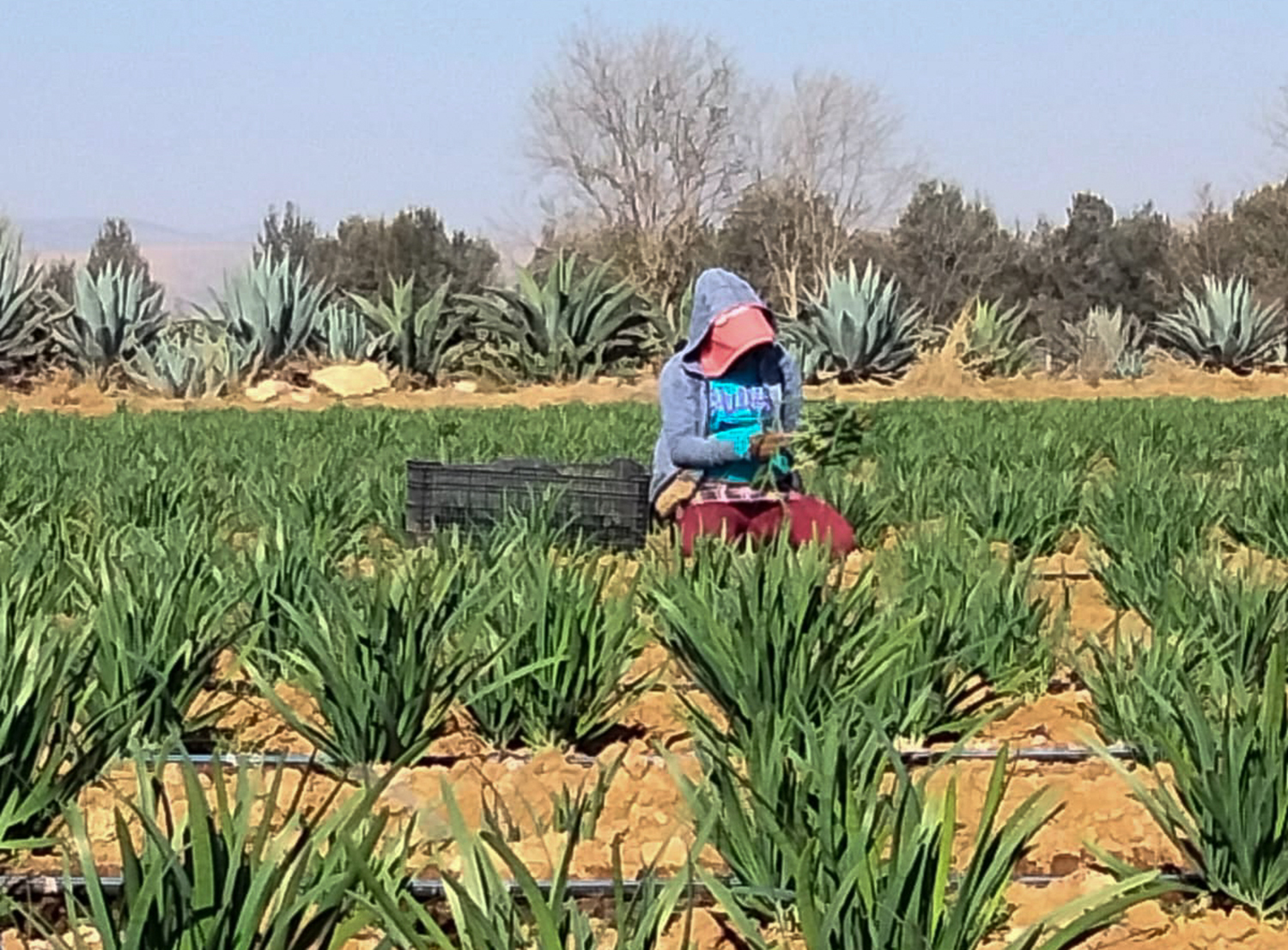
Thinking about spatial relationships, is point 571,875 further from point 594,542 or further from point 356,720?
point 594,542

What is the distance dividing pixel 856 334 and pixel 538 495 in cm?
1225

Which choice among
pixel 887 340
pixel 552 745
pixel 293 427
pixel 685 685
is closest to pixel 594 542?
pixel 685 685

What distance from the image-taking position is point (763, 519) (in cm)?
568

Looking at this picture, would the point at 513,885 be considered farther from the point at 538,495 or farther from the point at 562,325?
the point at 562,325

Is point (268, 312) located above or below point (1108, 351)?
above

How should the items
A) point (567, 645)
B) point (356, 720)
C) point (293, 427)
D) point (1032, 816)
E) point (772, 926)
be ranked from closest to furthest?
point (1032, 816) < point (772, 926) < point (356, 720) < point (567, 645) < point (293, 427)

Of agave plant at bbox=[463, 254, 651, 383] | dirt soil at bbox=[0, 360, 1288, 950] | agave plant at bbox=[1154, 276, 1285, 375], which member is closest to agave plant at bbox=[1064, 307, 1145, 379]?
agave plant at bbox=[1154, 276, 1285, 375]

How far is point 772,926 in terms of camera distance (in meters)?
2.52

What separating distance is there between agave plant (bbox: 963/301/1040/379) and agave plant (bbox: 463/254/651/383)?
2853 mm

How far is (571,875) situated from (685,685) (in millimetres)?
1370

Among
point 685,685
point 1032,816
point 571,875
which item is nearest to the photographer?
point 1032,816

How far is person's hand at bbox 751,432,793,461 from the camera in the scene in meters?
5.59

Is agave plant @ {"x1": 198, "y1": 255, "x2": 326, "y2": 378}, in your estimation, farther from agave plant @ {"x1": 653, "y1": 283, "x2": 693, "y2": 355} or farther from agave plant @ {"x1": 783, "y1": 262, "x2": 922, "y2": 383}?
agave plant @ {"x1": 783, "y1": 262, "x2": 922, "y2": 383}

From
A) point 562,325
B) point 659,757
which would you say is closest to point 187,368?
point 562,325
